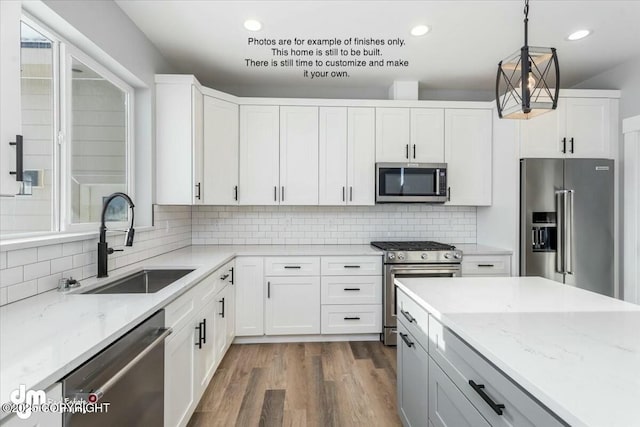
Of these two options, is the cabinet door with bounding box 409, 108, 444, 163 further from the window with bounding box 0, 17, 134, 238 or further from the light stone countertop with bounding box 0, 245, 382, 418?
the window with bounding box 0, 17, 134, 238

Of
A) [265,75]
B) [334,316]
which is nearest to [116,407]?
[334,316]

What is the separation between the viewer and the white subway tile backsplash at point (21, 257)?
1470 millimetres

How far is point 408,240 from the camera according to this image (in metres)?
3.89

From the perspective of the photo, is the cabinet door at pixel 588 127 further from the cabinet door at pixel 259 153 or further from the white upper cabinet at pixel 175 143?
the white upper cabinet at pixel 175 143

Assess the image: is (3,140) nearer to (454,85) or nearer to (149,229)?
(149,229)

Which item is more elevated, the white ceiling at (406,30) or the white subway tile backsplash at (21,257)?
the white ceiling at (406,30)

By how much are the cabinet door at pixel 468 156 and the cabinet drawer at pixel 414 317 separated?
2.00 m

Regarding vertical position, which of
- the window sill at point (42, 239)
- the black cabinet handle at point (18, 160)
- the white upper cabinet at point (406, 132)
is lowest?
the window sill at point (42, 239)

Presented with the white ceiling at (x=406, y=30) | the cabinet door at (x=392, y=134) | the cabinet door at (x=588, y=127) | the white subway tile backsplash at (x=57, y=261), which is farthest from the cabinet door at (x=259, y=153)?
the cabinet door at (x=588, y=127)

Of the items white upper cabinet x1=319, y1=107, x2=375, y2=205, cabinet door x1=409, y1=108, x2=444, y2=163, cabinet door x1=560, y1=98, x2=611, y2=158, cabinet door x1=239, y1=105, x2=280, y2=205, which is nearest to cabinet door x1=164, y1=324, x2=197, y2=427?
cabinet door x1=239, y1=105, x2=280, y2=205

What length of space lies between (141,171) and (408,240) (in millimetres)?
2849

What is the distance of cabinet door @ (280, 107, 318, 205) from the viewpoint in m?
3.50

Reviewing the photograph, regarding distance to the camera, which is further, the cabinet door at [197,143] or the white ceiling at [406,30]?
the cabinet door at [197,143]

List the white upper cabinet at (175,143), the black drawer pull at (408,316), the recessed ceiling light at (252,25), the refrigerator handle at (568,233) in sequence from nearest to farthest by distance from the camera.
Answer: the black drawer pull at (408,316), the recessed ceiling light at (252,25), the white upper cabinet at (175,143), the refrigerator handle at (568,233)
